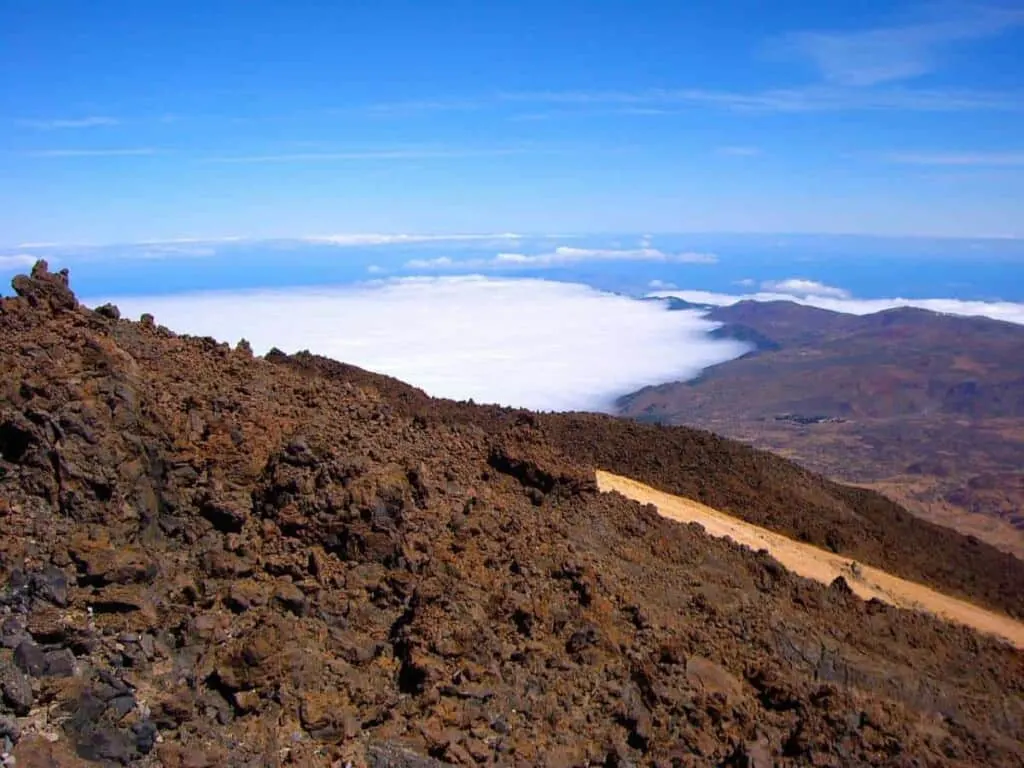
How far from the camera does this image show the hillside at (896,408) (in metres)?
61.8

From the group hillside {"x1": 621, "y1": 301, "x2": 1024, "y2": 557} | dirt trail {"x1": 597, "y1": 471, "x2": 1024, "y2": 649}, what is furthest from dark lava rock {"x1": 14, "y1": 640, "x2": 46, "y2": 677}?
hillside {"x1": 621, "y1": 301, "x2": 1024, "y2": 557}

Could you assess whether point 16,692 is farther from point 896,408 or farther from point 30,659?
point 896,408

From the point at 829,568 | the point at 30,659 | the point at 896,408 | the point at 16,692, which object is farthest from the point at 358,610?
the point at 896,408

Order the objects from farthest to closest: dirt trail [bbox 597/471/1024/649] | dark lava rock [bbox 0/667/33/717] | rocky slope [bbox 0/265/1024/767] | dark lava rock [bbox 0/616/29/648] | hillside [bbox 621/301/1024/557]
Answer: hillside [bbox 621/301/1024/557]
dirt trail [bbox 597/471/1024/649]
rocky slope [bbox 0/265/1024/767]
dark lava rock [bbox 0/616/29/648]
dark lava rock [bbox 0/667/33/717]

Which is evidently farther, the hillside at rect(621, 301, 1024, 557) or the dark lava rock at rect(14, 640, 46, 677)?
the hillside at rect(621, 301, 1024, 557)

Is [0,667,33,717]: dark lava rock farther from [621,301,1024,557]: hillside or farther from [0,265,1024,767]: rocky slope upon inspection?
[621,301,1024,557]: hillside

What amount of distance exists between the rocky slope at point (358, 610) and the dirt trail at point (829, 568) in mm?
4135

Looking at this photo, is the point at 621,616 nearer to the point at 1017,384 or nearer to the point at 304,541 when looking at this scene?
the point at 304,541

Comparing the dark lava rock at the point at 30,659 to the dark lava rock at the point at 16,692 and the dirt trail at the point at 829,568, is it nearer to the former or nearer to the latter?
the dark lava rock at the point at 16,692

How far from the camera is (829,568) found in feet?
60.5

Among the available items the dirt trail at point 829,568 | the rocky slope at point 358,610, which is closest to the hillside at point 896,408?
the dirt trail at point 829,568

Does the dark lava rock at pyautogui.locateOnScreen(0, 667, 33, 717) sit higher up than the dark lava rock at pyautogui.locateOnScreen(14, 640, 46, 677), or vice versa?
the dark lava rock at pyautogui.locateOnScreen(14, 640, 46, 677)

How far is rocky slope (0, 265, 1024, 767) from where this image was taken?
7473 millimetres

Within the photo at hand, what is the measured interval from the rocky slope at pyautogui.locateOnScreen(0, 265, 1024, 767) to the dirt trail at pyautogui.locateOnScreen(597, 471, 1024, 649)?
4.13m
